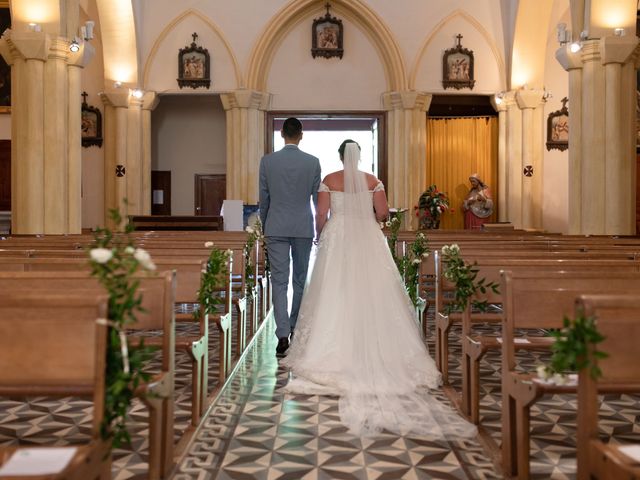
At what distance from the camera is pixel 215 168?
19.2 m

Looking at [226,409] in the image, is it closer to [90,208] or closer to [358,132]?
[90,208]

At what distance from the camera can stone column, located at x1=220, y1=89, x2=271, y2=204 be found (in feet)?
55.7

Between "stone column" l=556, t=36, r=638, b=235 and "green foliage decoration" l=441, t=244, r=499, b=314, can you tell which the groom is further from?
"stone column" l=556, t=36, r=638, b=235

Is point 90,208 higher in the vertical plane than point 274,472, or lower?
higher

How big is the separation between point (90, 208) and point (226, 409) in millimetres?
13775

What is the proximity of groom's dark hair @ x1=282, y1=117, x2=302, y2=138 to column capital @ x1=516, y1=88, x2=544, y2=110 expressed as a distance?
1140cm

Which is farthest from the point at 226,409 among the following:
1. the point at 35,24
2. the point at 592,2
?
the point at 592,2

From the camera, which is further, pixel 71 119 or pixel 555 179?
pixel 555 179

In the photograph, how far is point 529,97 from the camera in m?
16.6

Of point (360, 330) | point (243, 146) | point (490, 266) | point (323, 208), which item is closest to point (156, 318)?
point (360, 330)

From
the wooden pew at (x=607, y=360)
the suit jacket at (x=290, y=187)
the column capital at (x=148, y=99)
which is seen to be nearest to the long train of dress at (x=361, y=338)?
the suit jacket at (x=290, y=187)

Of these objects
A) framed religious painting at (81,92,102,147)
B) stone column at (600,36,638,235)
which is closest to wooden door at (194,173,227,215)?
framed religious painting at (81,92,102,147)

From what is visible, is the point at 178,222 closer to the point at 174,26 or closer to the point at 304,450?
the point at 174,26

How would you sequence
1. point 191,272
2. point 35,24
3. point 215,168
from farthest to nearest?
point 215,168 < point 35,24 < point 191,272
